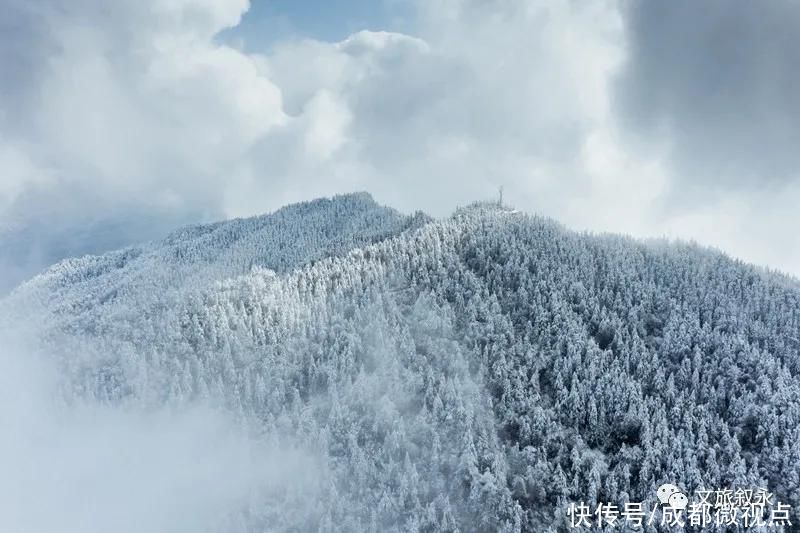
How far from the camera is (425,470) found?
169 meters

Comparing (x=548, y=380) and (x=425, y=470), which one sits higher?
(x=548, y=380)

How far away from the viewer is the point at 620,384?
591 feet

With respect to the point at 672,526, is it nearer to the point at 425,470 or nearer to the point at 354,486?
the point at 425,470

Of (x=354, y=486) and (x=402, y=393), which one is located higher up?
(x=402, y=393)

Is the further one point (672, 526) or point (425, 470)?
point (425, 470)

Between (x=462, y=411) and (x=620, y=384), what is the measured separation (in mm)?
51742

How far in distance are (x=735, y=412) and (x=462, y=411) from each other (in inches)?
3185

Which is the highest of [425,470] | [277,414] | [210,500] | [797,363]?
[797,363]

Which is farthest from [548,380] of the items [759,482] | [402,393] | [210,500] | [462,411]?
[210,500]

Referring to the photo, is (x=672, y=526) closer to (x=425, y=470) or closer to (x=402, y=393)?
(x=425, y=470)

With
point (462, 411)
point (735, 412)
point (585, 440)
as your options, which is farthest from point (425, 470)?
point (735, 412)

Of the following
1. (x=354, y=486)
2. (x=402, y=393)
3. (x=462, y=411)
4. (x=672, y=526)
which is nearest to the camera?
(x=672, y=526)

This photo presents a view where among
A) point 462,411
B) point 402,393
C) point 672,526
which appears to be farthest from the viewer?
point 402,393

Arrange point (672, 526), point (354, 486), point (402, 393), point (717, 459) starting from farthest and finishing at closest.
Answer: point (402, 393), point (354, 486), point (717, 459), point (672, 526)
